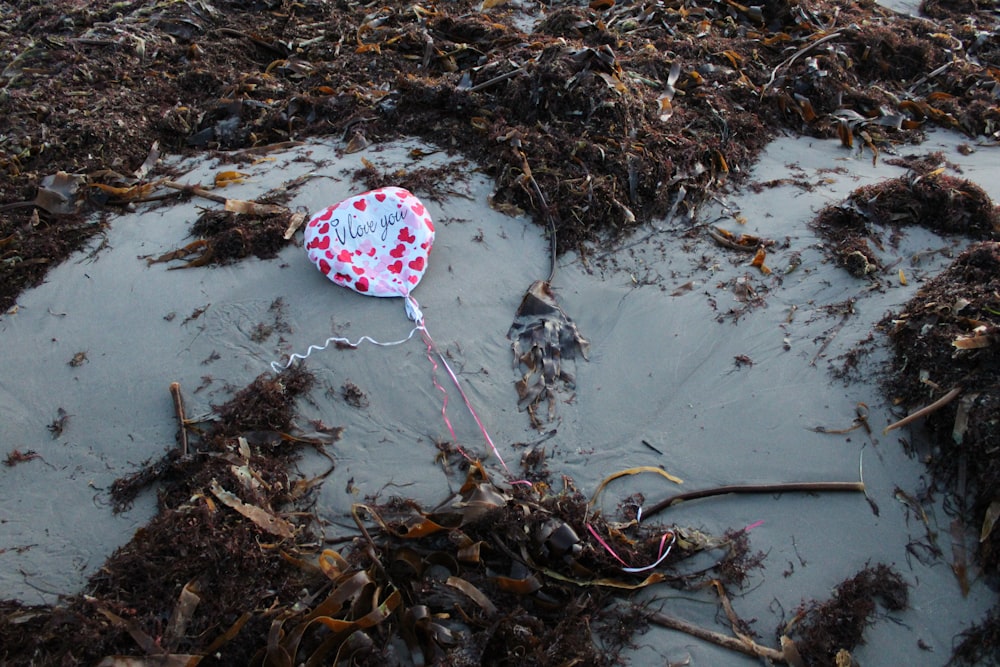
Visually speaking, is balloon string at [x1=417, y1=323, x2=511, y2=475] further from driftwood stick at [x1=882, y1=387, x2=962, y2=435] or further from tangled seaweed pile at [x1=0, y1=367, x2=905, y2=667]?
driftwood stick at [x1=882, y1=387, x2=962, y2=435]

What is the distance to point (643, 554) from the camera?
7.54ft

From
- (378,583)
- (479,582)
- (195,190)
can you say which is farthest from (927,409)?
(195,190)

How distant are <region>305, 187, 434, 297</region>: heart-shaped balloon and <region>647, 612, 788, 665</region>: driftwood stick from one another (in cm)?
178

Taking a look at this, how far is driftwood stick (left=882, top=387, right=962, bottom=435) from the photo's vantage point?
246 centimetres

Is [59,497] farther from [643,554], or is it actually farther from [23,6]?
[23,6]

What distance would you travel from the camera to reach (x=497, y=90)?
4152 mm

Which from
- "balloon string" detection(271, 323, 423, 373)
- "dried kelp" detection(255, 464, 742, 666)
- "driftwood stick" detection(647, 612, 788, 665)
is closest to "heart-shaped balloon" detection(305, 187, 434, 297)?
"balloon string" detection(271, 323, 423, 373)

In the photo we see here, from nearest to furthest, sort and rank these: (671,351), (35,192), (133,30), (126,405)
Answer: (126,405) → (671,351) → (35,192) → (133,30)

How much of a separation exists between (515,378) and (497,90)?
2.15 metres

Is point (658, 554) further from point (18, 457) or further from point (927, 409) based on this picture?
point (18, 457)

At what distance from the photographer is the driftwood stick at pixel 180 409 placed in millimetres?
2542

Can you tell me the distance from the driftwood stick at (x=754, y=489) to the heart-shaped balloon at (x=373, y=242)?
150 cm

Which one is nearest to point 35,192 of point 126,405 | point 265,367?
point 126,405

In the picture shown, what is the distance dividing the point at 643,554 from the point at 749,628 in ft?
1.31
